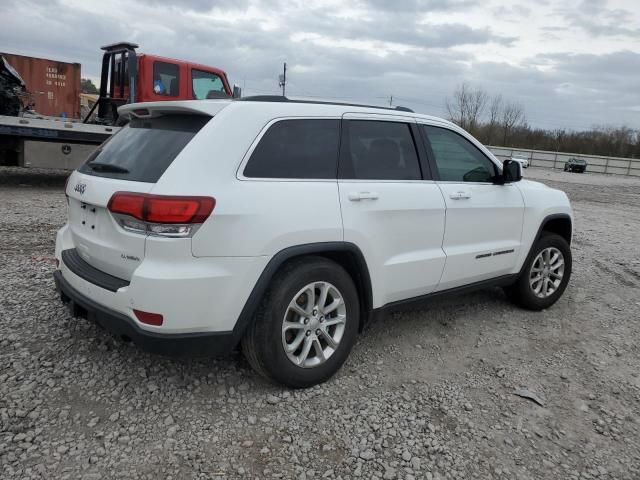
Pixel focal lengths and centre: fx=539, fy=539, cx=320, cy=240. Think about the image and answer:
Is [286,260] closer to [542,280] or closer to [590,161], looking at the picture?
[542,280]

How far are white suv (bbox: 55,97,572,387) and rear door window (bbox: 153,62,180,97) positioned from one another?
6849mm

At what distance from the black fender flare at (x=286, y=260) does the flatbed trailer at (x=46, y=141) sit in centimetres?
795

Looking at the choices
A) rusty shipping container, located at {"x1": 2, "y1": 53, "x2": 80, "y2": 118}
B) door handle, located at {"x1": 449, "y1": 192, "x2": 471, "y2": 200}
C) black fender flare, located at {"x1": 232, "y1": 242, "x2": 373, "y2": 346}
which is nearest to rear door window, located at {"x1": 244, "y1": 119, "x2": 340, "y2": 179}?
black fender flare, located at {"x1": 232, "y1": 242, "x2": 373, "y2": 346}

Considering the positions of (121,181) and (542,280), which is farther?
(542,280)

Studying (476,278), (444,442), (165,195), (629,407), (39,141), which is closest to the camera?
(165,195)

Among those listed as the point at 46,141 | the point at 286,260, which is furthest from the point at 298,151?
the point at 46,141

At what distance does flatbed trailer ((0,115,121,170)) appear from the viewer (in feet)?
32.4

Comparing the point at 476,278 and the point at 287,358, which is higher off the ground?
the point at 476,278

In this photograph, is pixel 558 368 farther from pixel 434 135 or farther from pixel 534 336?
pixel 434 135

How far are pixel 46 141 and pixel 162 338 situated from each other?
9016mm

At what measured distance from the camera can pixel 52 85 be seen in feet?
40.1

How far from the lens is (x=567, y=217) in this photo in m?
5.13

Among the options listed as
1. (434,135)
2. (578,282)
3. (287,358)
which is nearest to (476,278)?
(434,135)

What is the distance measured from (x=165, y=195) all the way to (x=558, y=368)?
2.96 m
